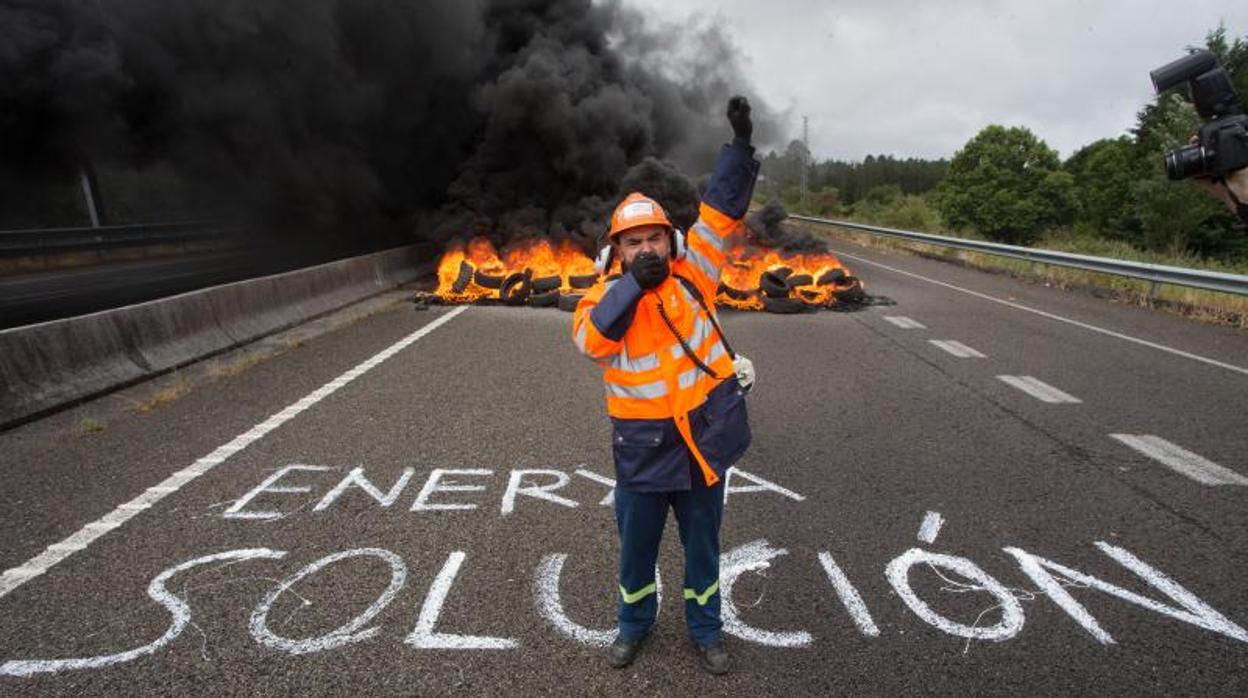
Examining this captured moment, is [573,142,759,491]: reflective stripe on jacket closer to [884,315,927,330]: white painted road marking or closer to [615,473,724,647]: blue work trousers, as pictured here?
[615,473,724,647]: blue work trousers

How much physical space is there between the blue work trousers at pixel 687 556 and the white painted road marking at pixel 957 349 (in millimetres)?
6256

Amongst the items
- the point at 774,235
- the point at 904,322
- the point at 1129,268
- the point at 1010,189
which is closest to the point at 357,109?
the point at 774,235

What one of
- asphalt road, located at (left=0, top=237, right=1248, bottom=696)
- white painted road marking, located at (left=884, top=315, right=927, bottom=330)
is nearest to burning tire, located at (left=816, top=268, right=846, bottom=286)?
white painted road marking, located at (left=884, top=315, right=927, bottom=330)

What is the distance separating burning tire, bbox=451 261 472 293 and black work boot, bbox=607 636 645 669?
10.00m

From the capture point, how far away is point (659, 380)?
2.55 metres

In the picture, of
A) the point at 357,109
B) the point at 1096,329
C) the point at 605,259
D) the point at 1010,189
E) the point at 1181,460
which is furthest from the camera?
the point at 1010,189

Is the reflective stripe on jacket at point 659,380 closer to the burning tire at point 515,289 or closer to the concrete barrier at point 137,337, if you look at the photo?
the concrete barrier at point 137,337

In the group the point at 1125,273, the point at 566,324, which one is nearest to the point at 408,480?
the point at 566,324

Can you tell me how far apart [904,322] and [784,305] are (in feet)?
5.99

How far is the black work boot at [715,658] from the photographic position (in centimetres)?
257

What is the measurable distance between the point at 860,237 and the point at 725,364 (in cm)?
2767

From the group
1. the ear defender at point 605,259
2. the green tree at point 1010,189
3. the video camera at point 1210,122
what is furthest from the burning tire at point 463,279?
the green tree at point 1010,189

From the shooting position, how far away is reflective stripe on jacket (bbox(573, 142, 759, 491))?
2516mm

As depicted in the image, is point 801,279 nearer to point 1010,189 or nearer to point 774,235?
point 774,235
